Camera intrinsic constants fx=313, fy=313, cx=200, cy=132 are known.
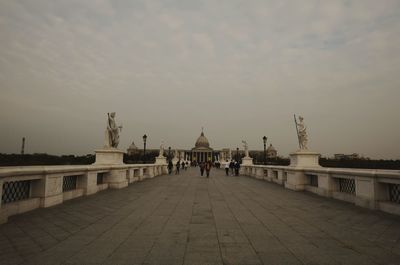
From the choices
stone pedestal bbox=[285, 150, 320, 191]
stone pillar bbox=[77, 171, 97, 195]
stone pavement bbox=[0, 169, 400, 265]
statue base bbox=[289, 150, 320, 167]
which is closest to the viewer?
stone pavement bbox=[0, 169, 400, 265]

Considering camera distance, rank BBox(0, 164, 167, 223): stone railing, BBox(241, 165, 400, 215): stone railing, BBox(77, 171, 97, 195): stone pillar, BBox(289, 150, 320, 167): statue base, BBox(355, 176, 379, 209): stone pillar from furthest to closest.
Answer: BBox(289, 150, 320, 167): statue base, BBox(77, 171, 97, 195): stone pillar, BBox(355, 176, 379, 209): stone pillar, BBox(241, 165, 400, 215): stone railing, BBox(0, 164, 167, 223): stone railing

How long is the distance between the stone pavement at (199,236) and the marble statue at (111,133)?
835 centimetres

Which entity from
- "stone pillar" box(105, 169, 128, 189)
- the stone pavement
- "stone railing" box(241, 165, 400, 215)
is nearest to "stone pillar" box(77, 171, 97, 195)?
the stone pavement

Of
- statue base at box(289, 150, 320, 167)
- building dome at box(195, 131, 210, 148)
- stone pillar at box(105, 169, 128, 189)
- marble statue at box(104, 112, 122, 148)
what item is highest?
building dome at box(195, 131, 210, 148)

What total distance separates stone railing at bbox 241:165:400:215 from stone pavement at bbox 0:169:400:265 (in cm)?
44

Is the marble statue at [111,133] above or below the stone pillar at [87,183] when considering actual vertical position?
above

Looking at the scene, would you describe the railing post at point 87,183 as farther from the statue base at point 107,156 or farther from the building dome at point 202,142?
the building dome at point 202,142

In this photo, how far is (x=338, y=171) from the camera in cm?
1162

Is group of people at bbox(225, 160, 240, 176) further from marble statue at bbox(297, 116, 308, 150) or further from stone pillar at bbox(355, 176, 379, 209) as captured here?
stone pillar at bbox(355, 176, 379, 209)

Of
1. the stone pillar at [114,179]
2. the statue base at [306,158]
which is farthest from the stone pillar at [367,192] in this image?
the stone pillar at [114,179]

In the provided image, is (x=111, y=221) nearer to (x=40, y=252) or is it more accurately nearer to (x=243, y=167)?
(x=40, y=252)

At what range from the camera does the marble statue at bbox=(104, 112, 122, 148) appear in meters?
18.2

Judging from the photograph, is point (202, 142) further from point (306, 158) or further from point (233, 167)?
point (306, 158)

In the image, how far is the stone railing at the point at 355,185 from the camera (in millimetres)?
8867
